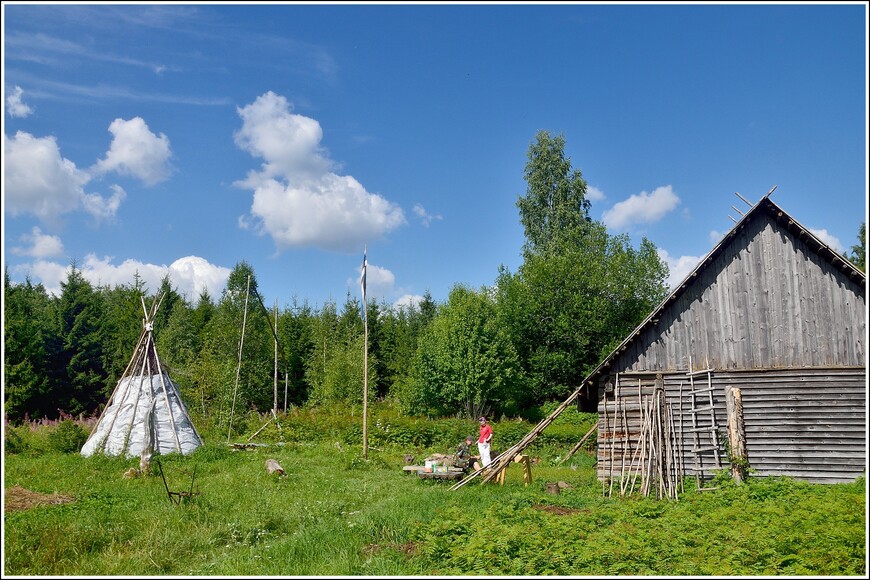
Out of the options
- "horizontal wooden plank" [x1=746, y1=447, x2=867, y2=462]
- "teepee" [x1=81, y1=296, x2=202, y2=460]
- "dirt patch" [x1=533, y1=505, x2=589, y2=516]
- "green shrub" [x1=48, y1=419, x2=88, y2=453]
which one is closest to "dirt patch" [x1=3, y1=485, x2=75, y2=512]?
"teepee" [x1=81, y1=296, x2=202, y2=460]

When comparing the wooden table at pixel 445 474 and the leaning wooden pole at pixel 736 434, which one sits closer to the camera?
the leaning wooden pole at pixel 736 434

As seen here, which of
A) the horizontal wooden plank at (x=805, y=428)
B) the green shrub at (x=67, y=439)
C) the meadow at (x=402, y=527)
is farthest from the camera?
the green shrub at (x=67, y=439)

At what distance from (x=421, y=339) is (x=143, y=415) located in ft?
65.9

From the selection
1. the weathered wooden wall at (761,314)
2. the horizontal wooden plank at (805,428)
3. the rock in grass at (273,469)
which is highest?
the weathered wooden wall at (761,314)

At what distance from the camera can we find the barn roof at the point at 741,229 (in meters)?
14.6

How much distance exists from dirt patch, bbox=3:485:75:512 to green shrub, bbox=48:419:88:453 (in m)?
8.27

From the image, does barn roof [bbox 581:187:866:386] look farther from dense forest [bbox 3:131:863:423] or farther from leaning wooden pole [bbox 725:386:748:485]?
dense forest [bbox 3:131:863:423]

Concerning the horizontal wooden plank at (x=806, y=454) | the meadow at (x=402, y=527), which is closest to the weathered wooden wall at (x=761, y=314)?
the horizontal wooden plank at (x=806, y=454)

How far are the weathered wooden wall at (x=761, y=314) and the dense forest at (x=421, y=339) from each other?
64.0 ft

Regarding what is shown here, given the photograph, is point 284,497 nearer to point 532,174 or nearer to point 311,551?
point 311,551

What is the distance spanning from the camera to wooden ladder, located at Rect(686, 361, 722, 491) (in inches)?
596

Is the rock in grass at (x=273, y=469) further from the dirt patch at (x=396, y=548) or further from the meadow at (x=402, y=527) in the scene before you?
the dirt patch at (x=396, y=548)

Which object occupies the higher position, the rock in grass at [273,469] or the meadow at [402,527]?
the meadow at [402,527]

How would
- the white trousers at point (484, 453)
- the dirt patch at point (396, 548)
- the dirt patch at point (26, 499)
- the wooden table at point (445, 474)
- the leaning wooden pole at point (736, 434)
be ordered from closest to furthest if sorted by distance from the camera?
the dirt patch at point (396, 548) < the dirt patch at point (26, 499) < the leaning wooden pole at point (736, 434) < the wooden table at point (445, 474) < the white trousers at point (484, 453)
